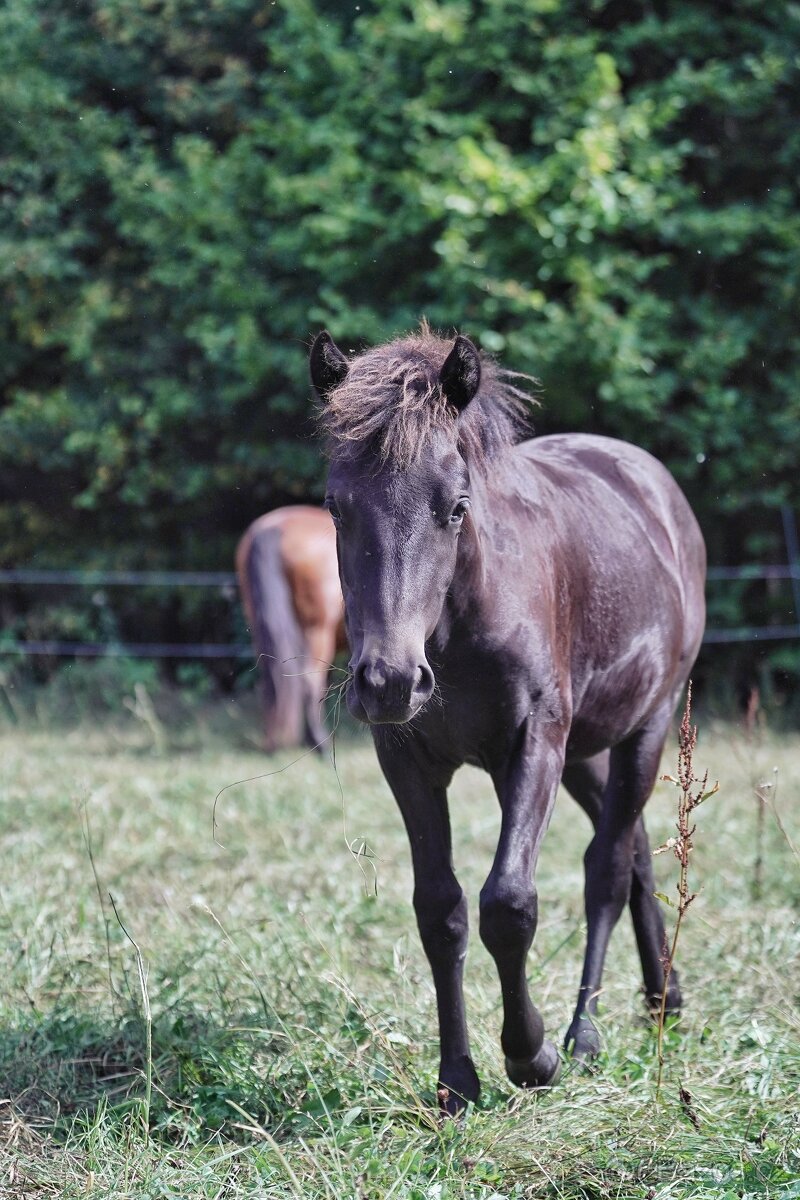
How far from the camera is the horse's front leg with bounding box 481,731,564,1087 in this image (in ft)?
9.53

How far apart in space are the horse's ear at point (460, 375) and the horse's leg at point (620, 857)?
1487 mm

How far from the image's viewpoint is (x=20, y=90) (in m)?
11.3

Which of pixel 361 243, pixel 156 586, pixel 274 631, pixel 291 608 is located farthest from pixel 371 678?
pixel 156 586

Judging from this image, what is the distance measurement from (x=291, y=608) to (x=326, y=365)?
5972 millimetres

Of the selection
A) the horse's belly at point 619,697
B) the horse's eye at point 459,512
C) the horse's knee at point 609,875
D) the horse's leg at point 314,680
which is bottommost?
the horse's leg at point 314,680

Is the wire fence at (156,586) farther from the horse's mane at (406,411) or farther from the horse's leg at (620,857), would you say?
the horse's mane at (406,411)

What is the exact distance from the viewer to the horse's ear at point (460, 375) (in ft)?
9.25

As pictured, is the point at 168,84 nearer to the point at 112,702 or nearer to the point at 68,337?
the point at 68,337

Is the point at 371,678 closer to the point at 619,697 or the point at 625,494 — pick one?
the point at 619,697

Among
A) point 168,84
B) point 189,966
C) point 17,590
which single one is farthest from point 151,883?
point 168,84

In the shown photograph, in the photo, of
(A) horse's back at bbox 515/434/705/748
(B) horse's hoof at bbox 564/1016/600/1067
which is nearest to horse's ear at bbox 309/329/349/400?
(A) horse's back at bbox 515/434/705/748

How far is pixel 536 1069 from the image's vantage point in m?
3.03

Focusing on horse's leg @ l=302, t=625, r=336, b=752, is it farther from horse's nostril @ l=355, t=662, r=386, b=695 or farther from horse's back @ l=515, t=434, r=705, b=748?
horse's nostril @ l=355, t=662, r=386, b=695

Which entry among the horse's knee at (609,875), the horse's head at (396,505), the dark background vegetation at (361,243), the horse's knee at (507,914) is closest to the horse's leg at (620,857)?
the horse's knee at (609,875)
